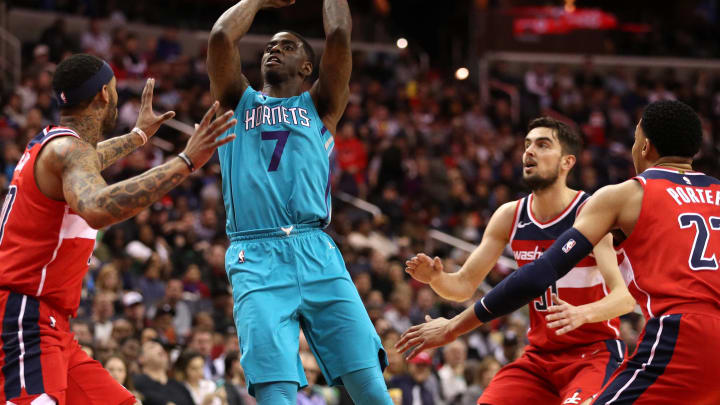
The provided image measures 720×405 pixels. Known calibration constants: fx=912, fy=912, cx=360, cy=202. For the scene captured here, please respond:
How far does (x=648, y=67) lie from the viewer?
2608cm

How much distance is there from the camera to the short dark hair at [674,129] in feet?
15.8

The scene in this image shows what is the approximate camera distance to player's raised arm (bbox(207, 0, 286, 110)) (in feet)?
17.7

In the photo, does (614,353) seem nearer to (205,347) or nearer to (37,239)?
(37,239)

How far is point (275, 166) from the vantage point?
213 inches

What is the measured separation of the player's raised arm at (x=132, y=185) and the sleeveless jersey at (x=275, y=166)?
2.59 feet

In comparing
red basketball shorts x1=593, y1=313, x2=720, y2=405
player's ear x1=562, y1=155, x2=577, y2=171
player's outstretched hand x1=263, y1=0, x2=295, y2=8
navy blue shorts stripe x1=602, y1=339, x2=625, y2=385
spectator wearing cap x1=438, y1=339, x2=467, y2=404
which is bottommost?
spectator wearing cap x1=438, y1=339, x2=467, y2=404

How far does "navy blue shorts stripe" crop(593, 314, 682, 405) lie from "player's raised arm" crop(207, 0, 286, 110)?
2768 millimetres

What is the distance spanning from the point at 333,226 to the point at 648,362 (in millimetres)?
10498

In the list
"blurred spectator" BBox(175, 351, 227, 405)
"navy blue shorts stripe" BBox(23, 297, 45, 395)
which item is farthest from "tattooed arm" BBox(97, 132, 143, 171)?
"blurred spectator" BBox(175, 351, 227, 405)

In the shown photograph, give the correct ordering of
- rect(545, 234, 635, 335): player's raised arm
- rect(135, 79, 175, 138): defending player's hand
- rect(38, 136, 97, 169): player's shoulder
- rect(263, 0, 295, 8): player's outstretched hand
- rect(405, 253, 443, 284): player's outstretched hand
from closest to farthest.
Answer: rect(545, 234, 635, 335): player's raised arm, rect(38, 136, 97, 169): player's shoulder, rect(405, 253, 443, 284): player's outstretched hand, rect(263, 0, 295, 8): player's outstretched hand, rect(135, 79, 175, 138): defending player's hand

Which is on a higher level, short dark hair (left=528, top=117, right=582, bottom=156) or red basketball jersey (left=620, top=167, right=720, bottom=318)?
short dark hair (left=528, top=117, right=582, bottom=156)

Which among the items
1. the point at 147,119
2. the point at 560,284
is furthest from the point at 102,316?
the point at 560,284

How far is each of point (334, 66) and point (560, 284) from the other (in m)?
2.09

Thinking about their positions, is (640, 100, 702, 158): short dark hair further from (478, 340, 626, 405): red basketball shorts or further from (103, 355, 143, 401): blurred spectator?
(103, 355, 143, 401): blurred spectator
